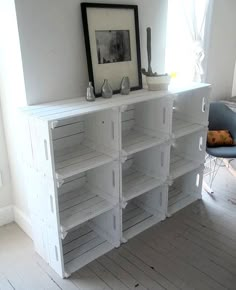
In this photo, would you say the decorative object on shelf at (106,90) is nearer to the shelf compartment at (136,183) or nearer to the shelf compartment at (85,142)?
the shelf compartment at (85,142)

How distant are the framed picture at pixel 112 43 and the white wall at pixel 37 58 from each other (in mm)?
60

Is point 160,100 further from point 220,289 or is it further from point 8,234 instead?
point 8,234

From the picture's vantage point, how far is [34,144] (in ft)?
5.71

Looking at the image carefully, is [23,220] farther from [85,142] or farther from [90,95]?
[90,95]

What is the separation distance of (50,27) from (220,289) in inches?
73.3

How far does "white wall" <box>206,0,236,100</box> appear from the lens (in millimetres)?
3156

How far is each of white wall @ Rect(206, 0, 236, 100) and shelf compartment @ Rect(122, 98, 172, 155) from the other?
1.34 meters

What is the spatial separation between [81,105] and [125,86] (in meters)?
0.40

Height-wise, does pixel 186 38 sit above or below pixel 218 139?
above

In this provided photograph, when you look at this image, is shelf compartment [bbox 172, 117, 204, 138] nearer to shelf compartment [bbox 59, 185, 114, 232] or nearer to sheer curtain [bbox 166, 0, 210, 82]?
sheer curtain [bbox 166, 0, 210, 82]

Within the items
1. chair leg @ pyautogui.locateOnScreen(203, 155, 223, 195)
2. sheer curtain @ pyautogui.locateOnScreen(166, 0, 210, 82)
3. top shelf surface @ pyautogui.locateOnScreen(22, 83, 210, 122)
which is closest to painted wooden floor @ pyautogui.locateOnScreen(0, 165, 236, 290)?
chair leg @ pyautogui.locateOnScreen(203, 155, 223, 195)

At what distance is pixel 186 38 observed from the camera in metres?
3.06

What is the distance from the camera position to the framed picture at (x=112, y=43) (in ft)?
6.55

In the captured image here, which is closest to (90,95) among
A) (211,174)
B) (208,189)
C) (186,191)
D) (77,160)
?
(77,160)
